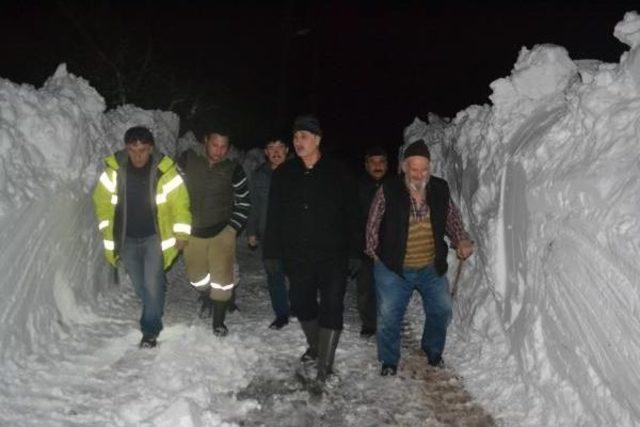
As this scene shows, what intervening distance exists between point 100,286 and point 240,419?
362cm

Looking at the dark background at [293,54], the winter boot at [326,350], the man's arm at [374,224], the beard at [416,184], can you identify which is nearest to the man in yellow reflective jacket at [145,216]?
the winter boot at [326,350]

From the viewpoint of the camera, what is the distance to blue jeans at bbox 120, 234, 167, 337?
579 centimetres

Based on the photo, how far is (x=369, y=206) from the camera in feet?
20.7

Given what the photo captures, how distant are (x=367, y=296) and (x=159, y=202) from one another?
2545mm

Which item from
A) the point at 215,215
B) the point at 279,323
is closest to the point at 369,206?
the point at 215,215

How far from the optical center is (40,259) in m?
5.84

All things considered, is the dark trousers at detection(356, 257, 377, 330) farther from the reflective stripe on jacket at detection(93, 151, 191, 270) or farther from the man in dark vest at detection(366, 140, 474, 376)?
the reflective stripe on jacket at detection(93, 151, 191, 270)

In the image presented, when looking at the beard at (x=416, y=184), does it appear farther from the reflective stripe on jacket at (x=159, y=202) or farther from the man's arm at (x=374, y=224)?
the reflective stripe on jacket at (x=159, y=202)

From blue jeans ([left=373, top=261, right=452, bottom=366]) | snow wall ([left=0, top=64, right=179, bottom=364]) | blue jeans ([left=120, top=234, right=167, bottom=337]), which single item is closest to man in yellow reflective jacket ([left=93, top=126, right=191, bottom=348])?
blue jeans ([left=120, top=234, right=167, bottom=337])

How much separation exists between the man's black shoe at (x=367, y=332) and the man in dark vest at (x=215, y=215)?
153cm

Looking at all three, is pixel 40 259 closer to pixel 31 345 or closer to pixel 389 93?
pixel 31 345

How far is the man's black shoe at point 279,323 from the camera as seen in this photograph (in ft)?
22.9

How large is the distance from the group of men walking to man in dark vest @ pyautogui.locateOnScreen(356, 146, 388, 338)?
0.18 ft

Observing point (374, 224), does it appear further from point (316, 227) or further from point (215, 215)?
point (215, 215)
